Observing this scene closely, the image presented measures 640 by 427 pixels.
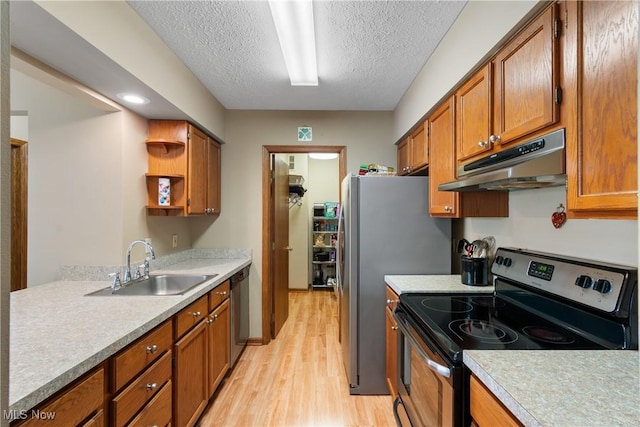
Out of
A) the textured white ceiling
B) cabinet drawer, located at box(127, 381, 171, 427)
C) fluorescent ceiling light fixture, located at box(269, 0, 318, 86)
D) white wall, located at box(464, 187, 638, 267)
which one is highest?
the textured white ceiling

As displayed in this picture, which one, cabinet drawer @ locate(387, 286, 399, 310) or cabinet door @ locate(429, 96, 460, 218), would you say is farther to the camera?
cabinet drawer @ locate(387, 286, 399, 310)

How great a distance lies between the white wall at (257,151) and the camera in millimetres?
3031

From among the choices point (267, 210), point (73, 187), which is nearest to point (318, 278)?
point (267, 210)

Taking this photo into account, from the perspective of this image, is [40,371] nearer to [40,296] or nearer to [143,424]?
[143,424]

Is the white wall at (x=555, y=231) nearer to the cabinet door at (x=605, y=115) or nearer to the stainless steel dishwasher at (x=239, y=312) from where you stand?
the cabinet door at (x=605, y=115)

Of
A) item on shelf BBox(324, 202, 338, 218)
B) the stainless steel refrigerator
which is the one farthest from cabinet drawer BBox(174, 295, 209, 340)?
A: item on shelf BBox(324, 202, 338, 218)

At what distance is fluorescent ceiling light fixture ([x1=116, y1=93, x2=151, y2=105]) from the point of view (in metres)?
1.85

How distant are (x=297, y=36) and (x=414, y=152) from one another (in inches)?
52.0

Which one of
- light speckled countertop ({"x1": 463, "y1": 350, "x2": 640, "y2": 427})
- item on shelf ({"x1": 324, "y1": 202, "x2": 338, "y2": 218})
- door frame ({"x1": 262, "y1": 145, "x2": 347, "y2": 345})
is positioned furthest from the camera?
item on shelf ({"x1": 324, "y1": 202, "x2": 338, "y2": 218})

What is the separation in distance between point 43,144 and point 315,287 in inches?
162

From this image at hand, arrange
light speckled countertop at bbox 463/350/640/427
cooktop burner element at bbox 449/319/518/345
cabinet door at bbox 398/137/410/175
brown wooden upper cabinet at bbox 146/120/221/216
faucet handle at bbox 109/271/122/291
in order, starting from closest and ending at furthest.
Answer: light speckled countertop at bbox 463/350/640/427 < cooktop burner element at bbox 449/319/518/345 < faucet handle at bbox 109/271/122/291 < brown wooden upper cabinet at bbox 146/120/221/216 < cabinet door at bbox 398/137/410/175

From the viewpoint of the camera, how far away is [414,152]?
8.15 ft

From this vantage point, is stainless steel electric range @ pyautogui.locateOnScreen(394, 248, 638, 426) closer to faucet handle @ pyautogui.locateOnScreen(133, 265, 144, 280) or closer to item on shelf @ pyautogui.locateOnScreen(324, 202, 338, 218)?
faucet handle @ pyautogui.locateOnScreen(133, 265, 144, 280)

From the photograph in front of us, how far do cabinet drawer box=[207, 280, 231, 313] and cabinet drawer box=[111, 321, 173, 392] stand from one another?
52 cm
